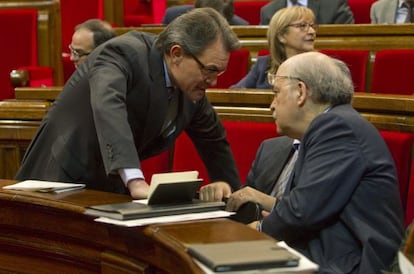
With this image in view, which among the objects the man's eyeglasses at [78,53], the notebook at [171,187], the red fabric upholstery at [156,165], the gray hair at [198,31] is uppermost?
the gray hair at [198,31]

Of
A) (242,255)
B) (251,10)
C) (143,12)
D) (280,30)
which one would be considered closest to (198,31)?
(242,255)

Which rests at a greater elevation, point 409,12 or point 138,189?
point 409,12

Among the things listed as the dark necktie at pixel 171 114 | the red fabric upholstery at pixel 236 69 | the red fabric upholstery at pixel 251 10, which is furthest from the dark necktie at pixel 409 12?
the dark necktie at pixel 171 114

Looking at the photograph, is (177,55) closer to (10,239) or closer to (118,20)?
(10,239)

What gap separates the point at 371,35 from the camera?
8.88 feet

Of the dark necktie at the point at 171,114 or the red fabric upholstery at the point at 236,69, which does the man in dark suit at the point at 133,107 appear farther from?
the red fabric upholstery at the point at 236,69

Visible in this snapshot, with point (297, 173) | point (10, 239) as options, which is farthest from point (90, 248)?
point (297, 173)

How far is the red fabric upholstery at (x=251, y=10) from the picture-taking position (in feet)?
12.6

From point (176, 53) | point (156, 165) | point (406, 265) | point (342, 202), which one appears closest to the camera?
point (406, 265)

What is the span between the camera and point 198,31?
1.49 metres

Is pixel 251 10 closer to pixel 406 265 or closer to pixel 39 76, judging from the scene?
pixel 39 76

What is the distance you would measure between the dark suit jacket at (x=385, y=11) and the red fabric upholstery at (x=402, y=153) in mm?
1551

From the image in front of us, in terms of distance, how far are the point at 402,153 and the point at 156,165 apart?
0.76m

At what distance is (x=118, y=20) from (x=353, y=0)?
1236mm
